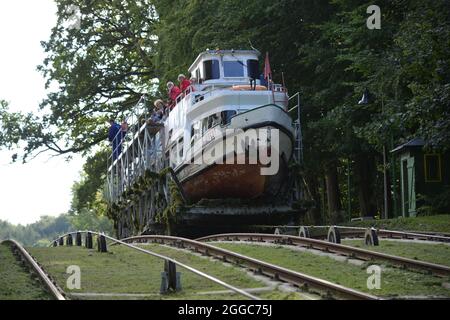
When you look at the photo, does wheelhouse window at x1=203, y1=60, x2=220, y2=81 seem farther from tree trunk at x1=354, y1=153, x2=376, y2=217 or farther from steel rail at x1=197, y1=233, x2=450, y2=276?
tree trunk at x1=354, y1=153, x2=376, y2=217

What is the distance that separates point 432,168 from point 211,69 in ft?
26.1

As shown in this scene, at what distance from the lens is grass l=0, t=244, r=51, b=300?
1302 centimetres

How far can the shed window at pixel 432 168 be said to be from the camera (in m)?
30.9

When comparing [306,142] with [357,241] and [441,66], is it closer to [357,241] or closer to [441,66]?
[441,66]

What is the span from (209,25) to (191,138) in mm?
11540

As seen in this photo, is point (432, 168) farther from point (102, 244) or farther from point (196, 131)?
point (102, 244)

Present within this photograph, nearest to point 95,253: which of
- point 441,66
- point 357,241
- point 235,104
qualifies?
point 357,241

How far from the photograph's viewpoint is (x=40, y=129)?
49.1 metres

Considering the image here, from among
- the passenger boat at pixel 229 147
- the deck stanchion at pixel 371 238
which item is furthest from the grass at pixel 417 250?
the passenger boat at pixel 229 147

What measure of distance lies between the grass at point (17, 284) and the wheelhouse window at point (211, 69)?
12.0 metres

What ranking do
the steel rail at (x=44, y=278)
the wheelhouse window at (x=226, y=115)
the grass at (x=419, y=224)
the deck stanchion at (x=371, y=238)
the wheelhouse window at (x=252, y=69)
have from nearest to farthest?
the steel rail at (x=44, y=278)
the deck stanchion at (x=371, y=238)
the grass at (x=419, y=224)
the wheelhouse window at (x=226, y=115)
the wheelhouse window at (x=252, y=69)

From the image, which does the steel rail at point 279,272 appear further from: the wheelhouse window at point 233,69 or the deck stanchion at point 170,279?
the wheelhouse window at point 233,69

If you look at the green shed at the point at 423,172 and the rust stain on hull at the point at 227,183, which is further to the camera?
the green shed at the point at 423,172
